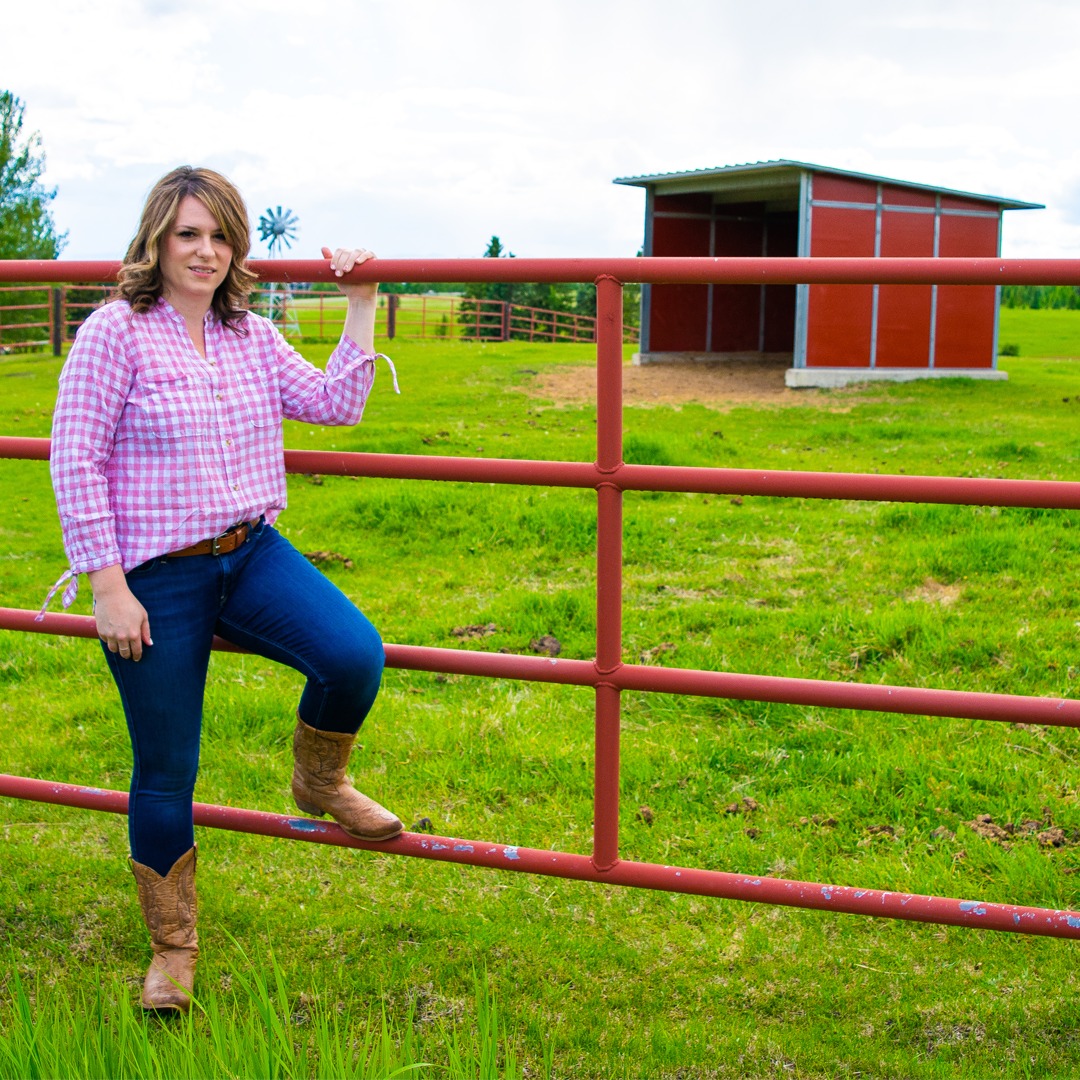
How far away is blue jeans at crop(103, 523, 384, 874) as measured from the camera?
247 centimetres

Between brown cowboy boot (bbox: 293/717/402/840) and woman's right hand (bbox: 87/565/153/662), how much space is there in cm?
42

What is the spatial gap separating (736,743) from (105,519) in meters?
2.35

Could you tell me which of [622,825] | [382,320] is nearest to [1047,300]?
[382,320]

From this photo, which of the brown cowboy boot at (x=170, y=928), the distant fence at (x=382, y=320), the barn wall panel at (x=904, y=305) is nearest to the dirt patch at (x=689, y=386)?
the barn wall panel at (x=904, y=305)

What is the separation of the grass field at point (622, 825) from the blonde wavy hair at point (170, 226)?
4.16ft

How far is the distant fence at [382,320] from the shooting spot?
2470cm

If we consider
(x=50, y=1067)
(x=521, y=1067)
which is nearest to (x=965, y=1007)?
(x=521, y=1067)

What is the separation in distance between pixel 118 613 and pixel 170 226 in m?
0.74

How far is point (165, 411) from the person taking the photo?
2418 mm

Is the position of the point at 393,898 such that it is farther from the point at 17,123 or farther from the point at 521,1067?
the point at 17,123

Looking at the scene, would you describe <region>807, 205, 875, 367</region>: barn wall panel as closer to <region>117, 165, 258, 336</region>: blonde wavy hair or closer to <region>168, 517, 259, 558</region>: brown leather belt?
<region>117, 165, 258, 336</region>: blonde wavy hair

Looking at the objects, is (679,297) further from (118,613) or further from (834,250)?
(118,613)

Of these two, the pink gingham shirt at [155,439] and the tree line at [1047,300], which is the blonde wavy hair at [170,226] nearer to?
the pink gingham shirt at [155,439]

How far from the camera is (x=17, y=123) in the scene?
1638 inches
